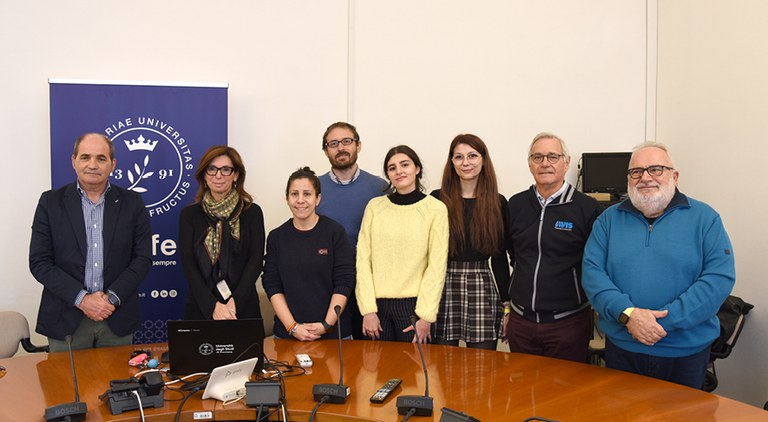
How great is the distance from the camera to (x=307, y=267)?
293 centimetres

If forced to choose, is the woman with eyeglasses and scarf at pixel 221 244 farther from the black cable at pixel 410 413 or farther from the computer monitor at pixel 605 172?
the computer monitor at pixel 605 172

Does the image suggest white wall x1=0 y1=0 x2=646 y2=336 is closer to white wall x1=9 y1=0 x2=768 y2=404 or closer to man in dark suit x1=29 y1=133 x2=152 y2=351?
white wall x1=9 y1=0 x2=768 y2=404

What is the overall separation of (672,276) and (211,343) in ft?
6.02

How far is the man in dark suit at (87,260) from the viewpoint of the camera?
2938mm

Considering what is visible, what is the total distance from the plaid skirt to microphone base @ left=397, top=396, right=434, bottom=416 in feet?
3.68

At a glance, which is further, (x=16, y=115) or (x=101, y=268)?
(x=16, y=115)

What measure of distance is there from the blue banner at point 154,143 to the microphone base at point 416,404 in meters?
2.56

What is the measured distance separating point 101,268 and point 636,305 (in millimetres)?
2538

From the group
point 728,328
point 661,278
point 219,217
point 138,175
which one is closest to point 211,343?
point 219,217

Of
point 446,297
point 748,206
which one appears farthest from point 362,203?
point 748,206

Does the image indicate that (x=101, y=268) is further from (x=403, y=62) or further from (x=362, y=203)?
(x=403, y=62)

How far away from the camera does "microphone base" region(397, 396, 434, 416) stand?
1846 mm

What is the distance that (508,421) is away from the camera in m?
1.79

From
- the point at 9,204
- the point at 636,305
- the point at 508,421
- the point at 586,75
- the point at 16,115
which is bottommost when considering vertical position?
the point at 508,421
